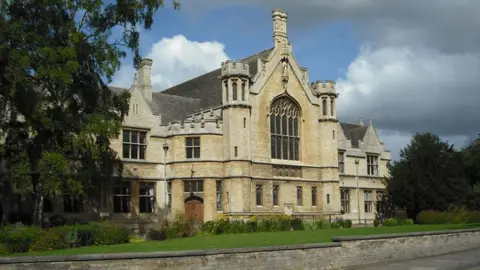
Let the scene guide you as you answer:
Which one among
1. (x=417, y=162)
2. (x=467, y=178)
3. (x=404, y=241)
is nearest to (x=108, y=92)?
(x=404, y=241)

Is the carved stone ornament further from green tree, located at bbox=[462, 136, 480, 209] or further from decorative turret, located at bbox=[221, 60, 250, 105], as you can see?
green tree, located at bbox=[462, 136, 480, 209]

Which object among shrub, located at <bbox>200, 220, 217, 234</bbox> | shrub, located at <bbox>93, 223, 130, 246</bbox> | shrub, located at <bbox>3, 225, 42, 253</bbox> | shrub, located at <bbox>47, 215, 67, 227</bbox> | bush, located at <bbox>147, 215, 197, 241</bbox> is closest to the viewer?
shrub, located at <bbox>3, 225, 42, 253</bbox>

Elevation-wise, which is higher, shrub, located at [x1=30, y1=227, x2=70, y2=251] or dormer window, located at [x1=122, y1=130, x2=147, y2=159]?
dormer window, located at [x1=122, y1=130, x2=147, y2=159]

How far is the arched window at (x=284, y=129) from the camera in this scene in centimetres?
4116

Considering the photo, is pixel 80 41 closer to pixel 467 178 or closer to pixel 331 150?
pixel 331 150

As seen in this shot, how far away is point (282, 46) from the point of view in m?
42.3

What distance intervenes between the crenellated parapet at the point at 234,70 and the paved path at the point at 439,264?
65.0 feet

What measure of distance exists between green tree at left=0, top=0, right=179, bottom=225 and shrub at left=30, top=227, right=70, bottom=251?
264cm

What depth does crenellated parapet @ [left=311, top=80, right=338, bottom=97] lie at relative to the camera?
146 feet

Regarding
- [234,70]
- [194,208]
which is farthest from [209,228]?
[234,70]

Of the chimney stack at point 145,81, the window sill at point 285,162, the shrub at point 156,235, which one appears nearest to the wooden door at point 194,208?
the shrub at point 156,235

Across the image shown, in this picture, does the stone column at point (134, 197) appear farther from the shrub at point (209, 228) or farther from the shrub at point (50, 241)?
the shrub at point (50, 241)

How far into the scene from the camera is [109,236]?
83.8ft

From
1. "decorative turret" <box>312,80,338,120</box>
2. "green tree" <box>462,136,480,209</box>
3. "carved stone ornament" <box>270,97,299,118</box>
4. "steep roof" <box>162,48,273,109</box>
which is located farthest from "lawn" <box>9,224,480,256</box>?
"green tree" <box>462,136,480,209</box>
